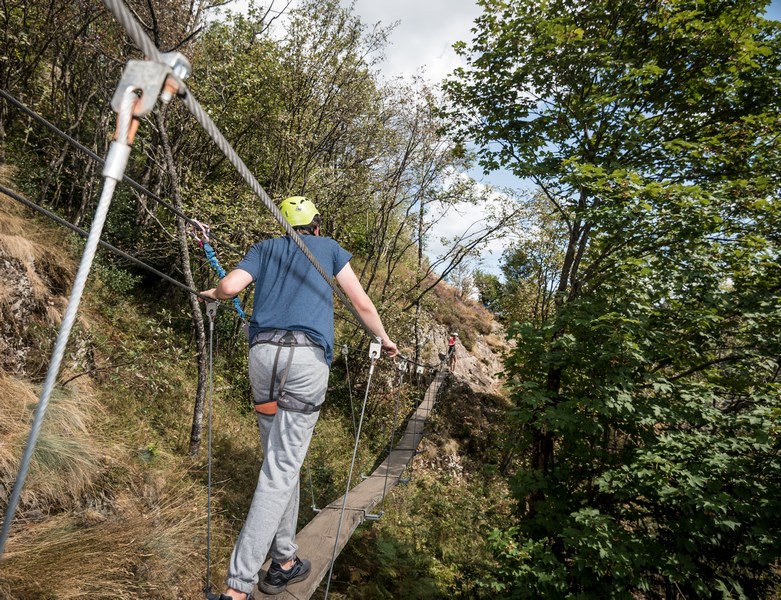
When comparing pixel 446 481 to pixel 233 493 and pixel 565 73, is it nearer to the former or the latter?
pixel 233 493

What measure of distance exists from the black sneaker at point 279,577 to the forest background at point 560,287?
1.03 meters

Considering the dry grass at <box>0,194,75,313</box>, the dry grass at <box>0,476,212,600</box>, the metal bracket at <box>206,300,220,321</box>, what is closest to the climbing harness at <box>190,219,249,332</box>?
the metal bracket at <box>206,300,220,321</box>

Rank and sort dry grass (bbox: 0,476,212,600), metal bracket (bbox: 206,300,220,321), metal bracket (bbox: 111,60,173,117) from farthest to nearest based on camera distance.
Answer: metal bracket (bbox: 206,300,220,321)
dry grass (bbox: 0,476,212,600)
metal bracket (bbox: 111,60,173,117)

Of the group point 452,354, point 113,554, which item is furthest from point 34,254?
point 452,354

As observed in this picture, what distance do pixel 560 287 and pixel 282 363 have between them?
5.65 meters

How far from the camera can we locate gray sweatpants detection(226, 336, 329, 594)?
2309 millimetres

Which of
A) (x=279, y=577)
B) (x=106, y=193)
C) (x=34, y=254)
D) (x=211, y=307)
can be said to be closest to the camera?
(x=106, y=193)

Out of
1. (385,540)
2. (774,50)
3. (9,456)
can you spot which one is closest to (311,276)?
(9,456)

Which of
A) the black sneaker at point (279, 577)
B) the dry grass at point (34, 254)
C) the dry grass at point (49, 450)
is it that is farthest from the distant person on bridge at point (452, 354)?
the black sneaker at point (279, 577)

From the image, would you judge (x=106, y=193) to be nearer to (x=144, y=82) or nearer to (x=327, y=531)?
(x=144, y=82)

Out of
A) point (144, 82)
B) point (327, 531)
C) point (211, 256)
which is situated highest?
point (144, 82)

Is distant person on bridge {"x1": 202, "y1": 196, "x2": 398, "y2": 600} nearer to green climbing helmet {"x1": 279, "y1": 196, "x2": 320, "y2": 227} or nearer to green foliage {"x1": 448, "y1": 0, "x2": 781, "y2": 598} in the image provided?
green climbing helmet {"x1": 279, "y1": 196, "x2": 320, "y2": 227}

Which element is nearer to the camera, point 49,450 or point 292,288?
point 292,288

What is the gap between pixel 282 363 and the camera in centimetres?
238
